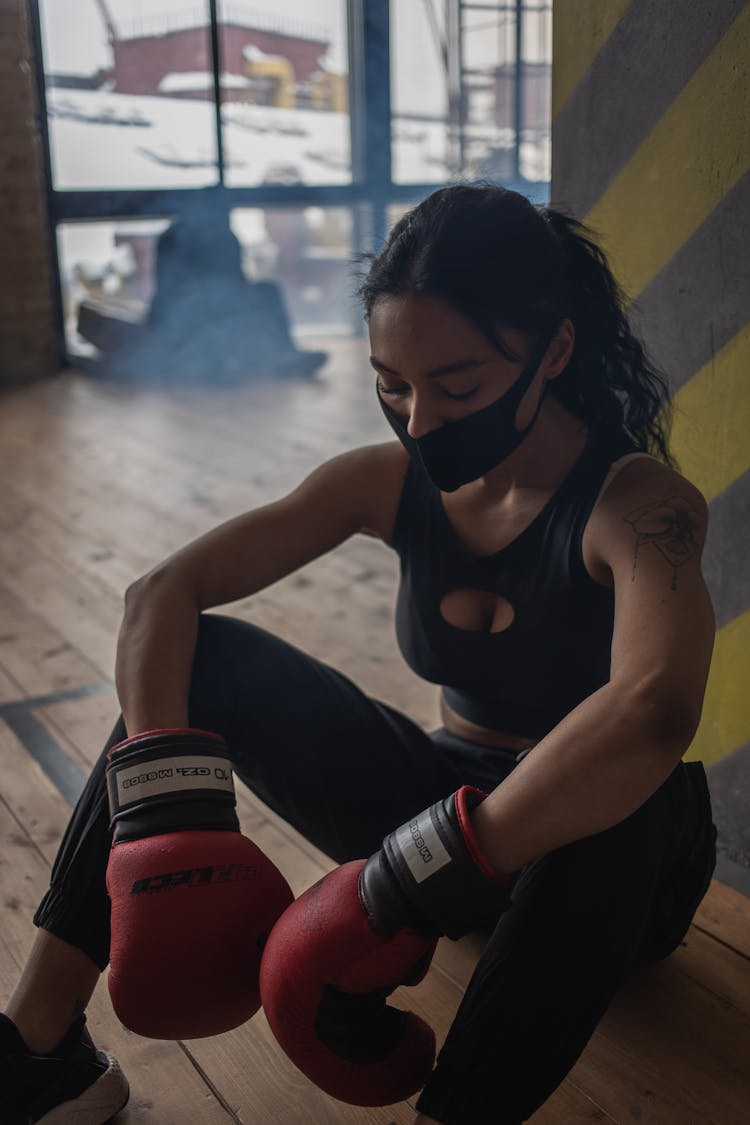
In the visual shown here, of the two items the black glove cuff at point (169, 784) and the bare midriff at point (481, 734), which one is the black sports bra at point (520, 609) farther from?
the black glove cuff at point (169, 784)

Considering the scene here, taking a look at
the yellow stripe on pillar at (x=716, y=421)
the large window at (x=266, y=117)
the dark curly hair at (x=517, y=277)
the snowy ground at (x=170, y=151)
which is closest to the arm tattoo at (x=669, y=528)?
the dark curly hair at (x=517, y=277)

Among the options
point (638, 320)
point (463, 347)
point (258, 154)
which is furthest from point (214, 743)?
point (258, 154)

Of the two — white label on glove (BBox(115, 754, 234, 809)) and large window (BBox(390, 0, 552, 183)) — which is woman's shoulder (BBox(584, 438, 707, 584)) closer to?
white label on glove (BBox(115, 754, 234, 809))

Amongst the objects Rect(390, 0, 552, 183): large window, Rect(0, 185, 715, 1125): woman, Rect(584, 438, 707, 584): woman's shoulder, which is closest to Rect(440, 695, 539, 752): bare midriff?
Rect(0, 185, 715, 1125): woman

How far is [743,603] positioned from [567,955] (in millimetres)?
670

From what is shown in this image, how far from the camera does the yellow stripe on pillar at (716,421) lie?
1392 mm

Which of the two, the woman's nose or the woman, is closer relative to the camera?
the woman

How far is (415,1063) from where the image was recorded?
96 cm

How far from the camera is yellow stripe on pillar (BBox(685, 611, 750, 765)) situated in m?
1.47

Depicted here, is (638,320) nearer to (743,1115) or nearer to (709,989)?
(709,989)

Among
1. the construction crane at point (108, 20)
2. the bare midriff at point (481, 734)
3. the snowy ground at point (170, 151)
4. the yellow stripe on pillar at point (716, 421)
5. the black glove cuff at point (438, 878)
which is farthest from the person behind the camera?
the snowy ground at point (170, 151)

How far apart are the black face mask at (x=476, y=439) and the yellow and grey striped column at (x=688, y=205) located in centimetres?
41

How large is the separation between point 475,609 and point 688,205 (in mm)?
592

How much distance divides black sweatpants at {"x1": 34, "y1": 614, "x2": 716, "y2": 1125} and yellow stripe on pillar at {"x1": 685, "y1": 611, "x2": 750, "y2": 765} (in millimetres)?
313
